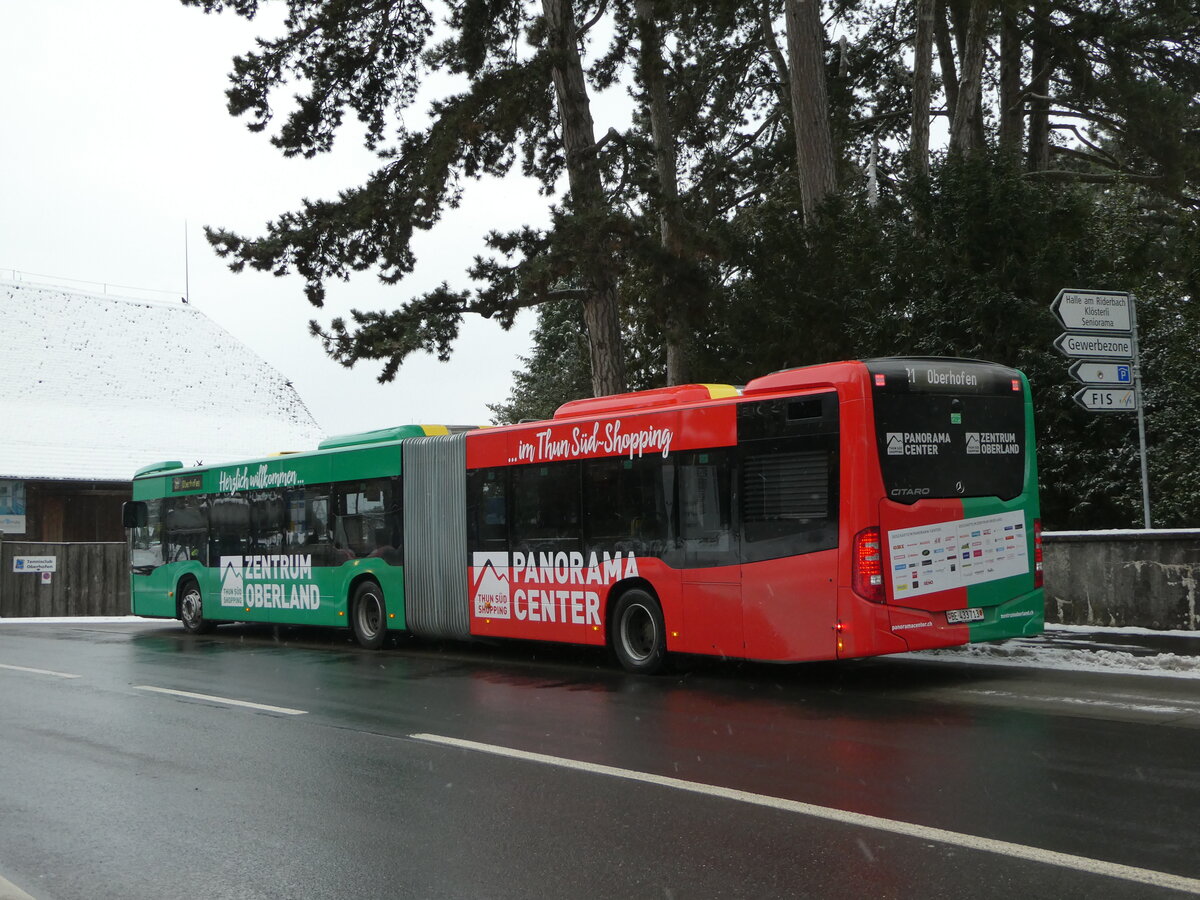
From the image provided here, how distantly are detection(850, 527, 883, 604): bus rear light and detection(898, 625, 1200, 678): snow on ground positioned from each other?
2.45 m

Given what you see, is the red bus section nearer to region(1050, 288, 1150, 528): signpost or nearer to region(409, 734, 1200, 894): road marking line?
region(1050, 288, 1150, 528): signpost

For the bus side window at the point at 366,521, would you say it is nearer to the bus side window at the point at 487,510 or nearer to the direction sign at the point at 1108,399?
the bus side window at the point at 487,510

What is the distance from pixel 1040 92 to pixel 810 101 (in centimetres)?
983

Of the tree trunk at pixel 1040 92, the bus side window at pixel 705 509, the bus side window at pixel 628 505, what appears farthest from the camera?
the tree trunk at pixel 1040 92

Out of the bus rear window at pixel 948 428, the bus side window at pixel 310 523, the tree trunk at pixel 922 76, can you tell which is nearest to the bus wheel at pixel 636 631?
the bus rear window at pixel 948 428

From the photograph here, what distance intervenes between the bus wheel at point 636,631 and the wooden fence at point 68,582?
21511 mm

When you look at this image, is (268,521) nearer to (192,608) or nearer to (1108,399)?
(192,608)

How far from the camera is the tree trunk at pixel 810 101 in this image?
23.3 m

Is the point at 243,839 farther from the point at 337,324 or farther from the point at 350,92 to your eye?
the point at 350,92

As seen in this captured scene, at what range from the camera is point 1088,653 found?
39.9 feet

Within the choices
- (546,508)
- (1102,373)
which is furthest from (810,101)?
(546,508)

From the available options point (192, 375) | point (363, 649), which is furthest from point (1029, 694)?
point (192, 375)

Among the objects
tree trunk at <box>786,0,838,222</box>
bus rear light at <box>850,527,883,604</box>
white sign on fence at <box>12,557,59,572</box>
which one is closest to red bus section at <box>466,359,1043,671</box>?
bus rear light at <box>850,527,883,604</box>

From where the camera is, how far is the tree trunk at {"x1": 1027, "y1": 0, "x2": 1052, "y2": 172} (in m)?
26.2
